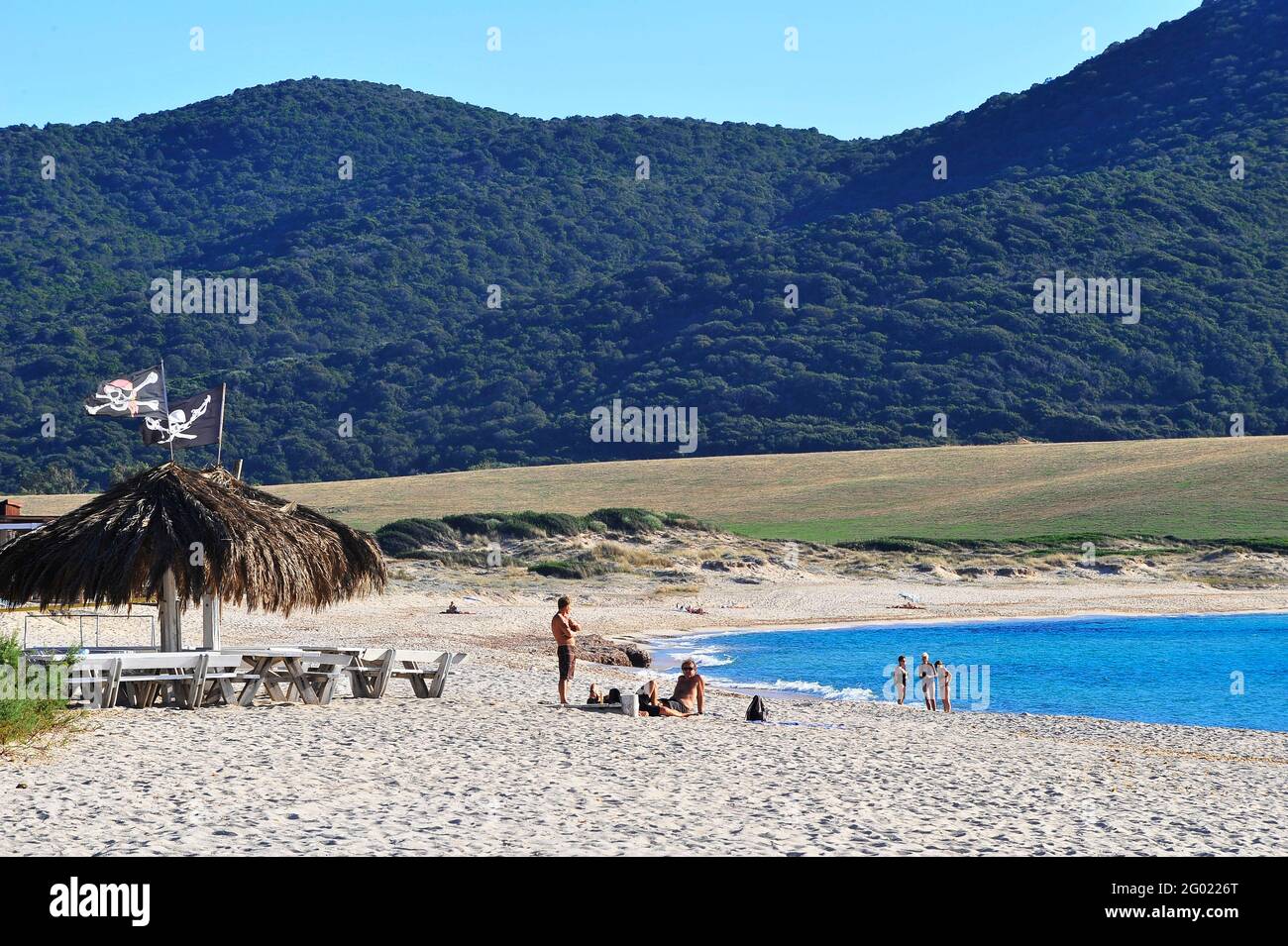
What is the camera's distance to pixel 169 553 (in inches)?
567

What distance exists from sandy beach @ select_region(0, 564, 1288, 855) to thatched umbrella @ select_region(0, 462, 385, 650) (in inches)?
56.0

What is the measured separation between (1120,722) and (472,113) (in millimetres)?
181565

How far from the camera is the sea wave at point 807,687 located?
73.9 ft

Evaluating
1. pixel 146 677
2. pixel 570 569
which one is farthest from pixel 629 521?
pixel 146 677

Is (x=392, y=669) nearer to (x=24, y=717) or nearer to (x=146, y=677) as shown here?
(x=146, y=677)

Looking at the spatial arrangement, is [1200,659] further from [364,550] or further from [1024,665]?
[364,550]

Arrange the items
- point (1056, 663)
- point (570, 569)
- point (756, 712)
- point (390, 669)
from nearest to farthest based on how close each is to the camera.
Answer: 1. point (390, 669)
2. point (756, 712)
3. point (1056, 663)
4. point (570, 569)

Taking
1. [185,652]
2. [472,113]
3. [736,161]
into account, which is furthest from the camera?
[472,113]

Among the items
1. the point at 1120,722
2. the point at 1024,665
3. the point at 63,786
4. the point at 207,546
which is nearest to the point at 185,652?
the point at 207,546

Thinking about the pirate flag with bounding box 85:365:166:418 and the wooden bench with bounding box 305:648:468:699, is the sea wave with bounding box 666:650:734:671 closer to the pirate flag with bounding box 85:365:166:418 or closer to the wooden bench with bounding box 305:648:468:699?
the wooden bench with bounding box 305:648:468:699

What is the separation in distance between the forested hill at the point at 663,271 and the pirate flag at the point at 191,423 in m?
79.6

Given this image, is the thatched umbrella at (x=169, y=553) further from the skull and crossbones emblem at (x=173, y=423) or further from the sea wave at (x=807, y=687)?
the sea wave at (x=807, y=687)

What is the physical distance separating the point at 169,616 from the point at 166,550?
81 cm

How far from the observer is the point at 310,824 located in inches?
347
